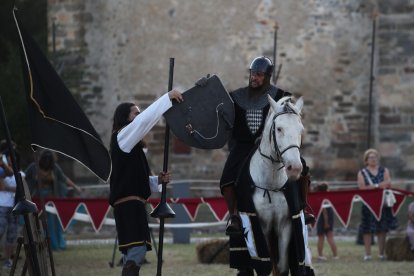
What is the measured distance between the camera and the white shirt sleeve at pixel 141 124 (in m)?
9.92

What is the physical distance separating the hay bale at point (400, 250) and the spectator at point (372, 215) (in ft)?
1.15

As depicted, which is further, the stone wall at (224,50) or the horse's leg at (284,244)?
the stone wall at (224,50)

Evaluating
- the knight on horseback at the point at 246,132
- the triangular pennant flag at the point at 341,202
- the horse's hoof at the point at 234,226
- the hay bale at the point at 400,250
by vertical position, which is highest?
the knight on horseback at the point at 246,132

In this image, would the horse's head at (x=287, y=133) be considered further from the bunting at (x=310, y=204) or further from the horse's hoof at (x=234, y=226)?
the bunting at (x=310, y=204)

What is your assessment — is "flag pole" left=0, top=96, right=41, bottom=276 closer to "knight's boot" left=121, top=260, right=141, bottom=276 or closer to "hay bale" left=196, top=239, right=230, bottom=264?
"knight's boot" left=121, top=260, right=141, bottom=276

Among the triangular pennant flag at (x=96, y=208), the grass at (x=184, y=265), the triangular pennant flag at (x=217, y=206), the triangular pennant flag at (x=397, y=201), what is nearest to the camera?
the grass at (x=184, y=265)

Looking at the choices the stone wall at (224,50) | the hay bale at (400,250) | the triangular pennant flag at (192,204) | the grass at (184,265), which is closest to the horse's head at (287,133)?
the grass at (184,265)

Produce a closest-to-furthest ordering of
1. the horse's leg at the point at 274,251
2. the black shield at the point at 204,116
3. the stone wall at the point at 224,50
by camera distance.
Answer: the black shield at the point at 204,116 → the horse's leg at the point at 274,251 → the stone wall at the point at 224,50

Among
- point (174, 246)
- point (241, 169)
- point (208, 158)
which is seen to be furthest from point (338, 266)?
point (208, 158)

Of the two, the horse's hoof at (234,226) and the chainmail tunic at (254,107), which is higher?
the chainmail tunic at (254,107)

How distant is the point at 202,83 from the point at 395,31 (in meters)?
17.5

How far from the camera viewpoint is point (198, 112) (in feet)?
33.6

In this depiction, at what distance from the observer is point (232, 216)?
1035 centimetres

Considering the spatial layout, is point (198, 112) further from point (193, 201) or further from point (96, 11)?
point (96, 11)
